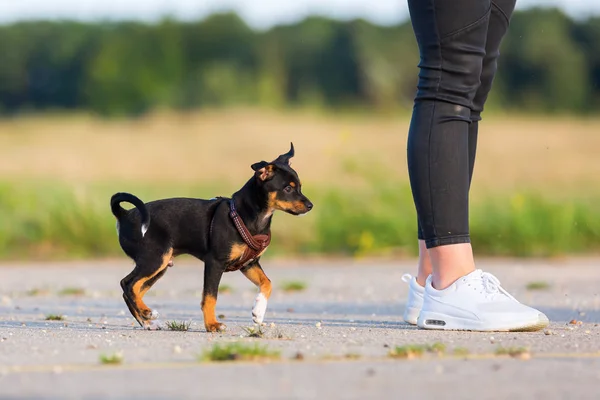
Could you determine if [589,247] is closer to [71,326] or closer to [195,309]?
[195,309]

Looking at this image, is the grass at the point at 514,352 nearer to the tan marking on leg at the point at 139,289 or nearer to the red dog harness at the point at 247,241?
the red dog harness at the point at 247,241

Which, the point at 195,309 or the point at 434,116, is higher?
the point at 434,116

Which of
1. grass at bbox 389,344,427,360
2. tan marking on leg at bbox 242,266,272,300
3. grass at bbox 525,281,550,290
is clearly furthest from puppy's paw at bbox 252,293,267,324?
grass at bbox 525,281,550,290

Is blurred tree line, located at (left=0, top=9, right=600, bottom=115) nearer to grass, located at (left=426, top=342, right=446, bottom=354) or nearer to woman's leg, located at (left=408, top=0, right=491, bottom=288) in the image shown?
woman's leg, located at (left=408, top=0, right=491, bottom=288)

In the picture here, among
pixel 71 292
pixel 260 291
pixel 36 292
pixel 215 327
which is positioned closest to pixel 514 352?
pixel 215 327

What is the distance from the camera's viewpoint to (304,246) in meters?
11.2

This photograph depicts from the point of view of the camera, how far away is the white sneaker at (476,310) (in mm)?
4227

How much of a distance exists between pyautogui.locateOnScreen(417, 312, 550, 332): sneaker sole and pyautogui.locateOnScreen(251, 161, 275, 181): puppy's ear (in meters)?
1.09

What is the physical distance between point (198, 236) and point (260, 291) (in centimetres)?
40

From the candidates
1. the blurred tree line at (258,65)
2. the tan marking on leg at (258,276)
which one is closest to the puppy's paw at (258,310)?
the tan marking on leg at (258,276)

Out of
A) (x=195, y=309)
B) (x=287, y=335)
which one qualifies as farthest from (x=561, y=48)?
(x=287, y=335)

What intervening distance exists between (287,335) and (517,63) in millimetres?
21437

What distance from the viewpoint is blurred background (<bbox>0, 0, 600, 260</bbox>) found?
11039mm

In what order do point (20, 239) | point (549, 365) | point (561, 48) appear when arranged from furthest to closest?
1. point (561, 48)
2. point (20, 239)
3. point (549, 365)
